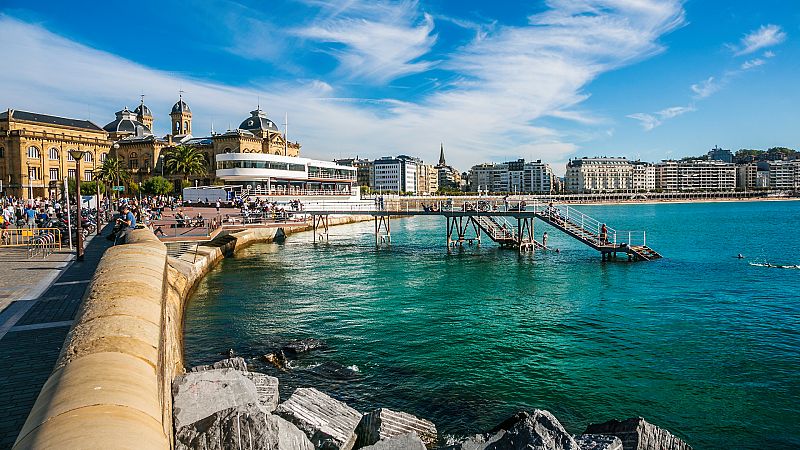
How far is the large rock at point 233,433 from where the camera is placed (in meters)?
7.95

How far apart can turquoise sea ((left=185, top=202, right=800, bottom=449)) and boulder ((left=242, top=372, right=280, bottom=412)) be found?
1722mm

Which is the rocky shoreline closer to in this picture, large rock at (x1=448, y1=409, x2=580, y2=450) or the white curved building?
large rock at (x1=448, y1=409, x2=580, y2=450)

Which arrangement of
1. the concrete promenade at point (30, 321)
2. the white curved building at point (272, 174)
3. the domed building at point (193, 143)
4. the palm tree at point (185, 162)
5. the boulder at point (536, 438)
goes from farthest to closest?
the domed building at point (193, 143) < the palm tree at point (185, 162) < the white curved building at point (272, 174) < the boulder at point (536, 438) < the concrete promenade at point (30, 321)

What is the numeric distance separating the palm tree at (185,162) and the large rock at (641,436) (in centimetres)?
8940

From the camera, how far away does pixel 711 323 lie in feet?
68.5

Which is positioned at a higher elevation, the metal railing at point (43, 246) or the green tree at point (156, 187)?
the green tree at point (156, 187)

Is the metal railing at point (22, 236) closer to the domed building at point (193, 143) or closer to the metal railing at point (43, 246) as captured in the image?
the metal railing at point (43, 246)

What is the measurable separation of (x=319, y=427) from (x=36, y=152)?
94749 mm

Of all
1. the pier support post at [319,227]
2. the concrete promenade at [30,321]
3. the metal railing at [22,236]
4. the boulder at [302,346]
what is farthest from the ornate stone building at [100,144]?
the boulder at [302,346]

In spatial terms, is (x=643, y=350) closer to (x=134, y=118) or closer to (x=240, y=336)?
(x=240, y=336)

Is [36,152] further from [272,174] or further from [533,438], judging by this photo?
[533,438]

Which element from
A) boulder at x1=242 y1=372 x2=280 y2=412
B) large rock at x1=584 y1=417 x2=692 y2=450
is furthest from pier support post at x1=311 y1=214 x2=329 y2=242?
large rock at x1=584 y1=417 x2=692 y2=450

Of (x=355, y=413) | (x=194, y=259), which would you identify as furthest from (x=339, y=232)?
(x=355, y=413)

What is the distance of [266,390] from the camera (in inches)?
472
